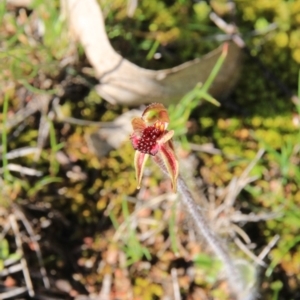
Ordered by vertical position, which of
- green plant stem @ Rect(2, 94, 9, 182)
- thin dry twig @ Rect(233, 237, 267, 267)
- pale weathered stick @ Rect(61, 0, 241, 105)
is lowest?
thin dry twig @ Rect(233, 237, 267, 267)

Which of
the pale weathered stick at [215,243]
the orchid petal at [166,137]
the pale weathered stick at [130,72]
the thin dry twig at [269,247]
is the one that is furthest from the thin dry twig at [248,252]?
the orchid petal at [166,137]

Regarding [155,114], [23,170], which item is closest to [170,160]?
[155,114]

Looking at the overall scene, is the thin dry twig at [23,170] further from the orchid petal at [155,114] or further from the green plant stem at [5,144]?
the orchid petal at [155,114]

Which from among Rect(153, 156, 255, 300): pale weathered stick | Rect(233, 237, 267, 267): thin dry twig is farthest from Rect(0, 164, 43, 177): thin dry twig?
Rect(233, 237, 267, 267): thin dry twig

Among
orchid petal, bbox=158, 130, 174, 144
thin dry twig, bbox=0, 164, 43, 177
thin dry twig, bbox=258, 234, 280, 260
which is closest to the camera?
orchid petal, bbox=158, 130, 174, 144

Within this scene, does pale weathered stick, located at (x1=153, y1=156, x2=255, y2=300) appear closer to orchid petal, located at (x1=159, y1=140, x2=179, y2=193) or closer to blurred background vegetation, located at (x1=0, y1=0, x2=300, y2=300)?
orchid petal, located at (x1=159, y1=140, x2=179, y2=193)

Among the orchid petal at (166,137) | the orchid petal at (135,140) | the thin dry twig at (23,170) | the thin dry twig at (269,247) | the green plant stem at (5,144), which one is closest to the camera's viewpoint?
the orchid petal at (166,137)

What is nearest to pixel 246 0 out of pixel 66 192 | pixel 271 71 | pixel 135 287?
pixel 271 71

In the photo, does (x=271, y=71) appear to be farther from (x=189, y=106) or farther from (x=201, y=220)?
(x=201, y=220)

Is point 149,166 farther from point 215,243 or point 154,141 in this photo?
point 154,141
